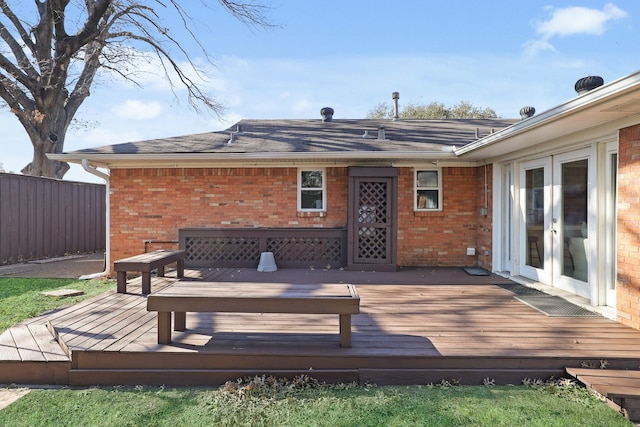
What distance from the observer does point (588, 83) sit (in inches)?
200

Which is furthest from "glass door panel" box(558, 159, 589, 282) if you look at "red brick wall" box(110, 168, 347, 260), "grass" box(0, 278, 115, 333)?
"grass" box(0, 278, 115, 333)

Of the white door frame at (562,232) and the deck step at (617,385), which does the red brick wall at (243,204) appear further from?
the deck step at (617,385)

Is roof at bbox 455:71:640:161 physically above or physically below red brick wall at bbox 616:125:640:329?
above

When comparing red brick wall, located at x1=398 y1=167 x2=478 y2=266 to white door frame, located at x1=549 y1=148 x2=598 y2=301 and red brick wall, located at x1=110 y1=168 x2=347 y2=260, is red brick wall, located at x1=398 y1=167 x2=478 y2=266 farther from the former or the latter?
white door frame, located at x1=549 y1=148 x2=598 y2=301

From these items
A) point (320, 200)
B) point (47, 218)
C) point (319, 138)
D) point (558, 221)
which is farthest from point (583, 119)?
point (47, 218)

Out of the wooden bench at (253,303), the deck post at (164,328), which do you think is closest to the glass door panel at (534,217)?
the wooden bench at (253,303)

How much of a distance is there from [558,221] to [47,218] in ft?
41.3

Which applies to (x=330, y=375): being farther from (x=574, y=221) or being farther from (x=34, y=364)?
(x=574, y=221)

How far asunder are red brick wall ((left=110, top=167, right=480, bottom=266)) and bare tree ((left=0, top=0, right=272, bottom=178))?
21.6 ft

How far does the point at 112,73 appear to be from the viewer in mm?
15250

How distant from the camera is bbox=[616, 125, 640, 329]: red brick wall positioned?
12.8 feet

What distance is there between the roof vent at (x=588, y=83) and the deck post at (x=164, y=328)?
19.4ft

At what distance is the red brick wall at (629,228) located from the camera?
3.89 meters

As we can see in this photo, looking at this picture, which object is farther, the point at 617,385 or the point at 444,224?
the point at 444,224
